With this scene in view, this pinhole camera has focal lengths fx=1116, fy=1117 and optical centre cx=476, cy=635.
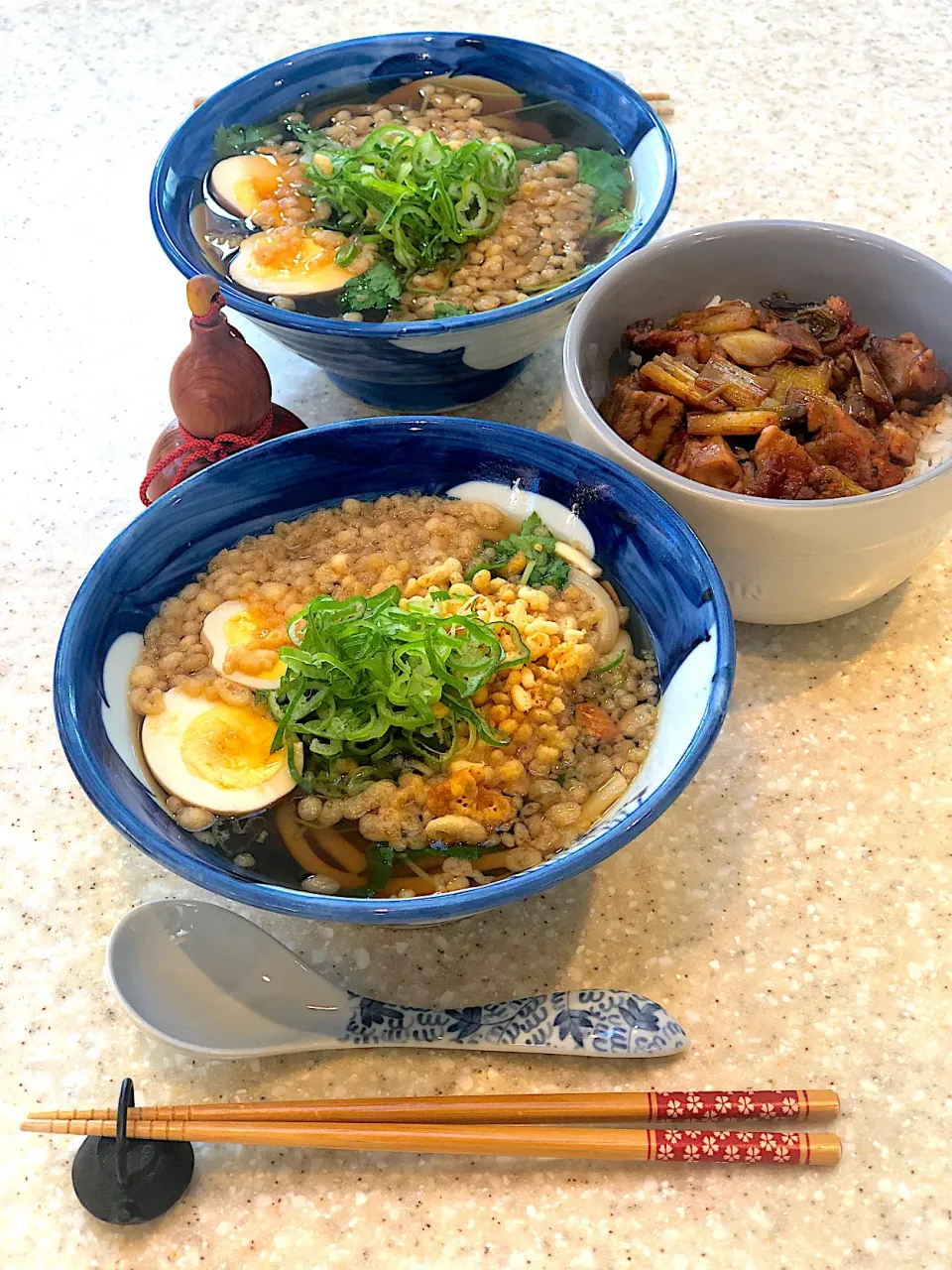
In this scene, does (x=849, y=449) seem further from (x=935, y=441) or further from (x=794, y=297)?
(x=794, y=297)

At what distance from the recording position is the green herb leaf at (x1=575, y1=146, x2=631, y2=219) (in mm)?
1545

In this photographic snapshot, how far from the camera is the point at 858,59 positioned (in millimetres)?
2250

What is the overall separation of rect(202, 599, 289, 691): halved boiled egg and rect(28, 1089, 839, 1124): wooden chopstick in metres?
0.38

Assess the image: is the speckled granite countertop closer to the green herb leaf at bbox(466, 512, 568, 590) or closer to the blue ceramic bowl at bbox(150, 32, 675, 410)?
the blue ceramic bowl at bbox(150, 32, 675, 410)

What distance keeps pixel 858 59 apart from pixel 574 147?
3.23 ft

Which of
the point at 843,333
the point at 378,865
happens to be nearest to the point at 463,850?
the point at 378,865

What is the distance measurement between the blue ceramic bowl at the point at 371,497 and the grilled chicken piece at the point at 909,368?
40 centimetres

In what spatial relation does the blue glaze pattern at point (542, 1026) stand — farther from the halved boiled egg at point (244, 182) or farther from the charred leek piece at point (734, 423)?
the halved boiled egg at point (244, 182)

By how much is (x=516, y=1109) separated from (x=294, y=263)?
42.2 inches

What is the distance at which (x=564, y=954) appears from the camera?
3.47 feet

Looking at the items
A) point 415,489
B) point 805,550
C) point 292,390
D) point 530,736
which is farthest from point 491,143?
point 530,736

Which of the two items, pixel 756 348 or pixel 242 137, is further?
pixel 242 137

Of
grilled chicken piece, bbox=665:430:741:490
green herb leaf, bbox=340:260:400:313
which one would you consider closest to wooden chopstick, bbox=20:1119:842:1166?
grilled chicken piece, bbox=665:430:741:490

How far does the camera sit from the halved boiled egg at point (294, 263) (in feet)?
4.75
